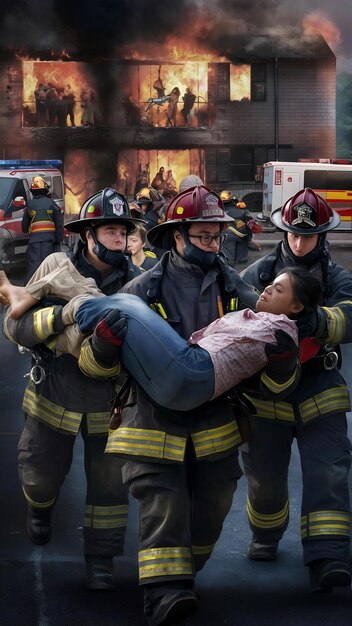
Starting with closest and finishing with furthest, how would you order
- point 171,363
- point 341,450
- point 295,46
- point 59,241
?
1. point 171,363
2. point 341,450
3. point 59,241
4. point 295,46

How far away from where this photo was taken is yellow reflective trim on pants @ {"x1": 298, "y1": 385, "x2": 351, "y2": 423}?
5250mm

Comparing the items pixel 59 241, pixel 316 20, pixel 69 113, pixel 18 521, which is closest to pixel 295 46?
pixel 316 20

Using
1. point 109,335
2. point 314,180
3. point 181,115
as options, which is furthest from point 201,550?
point 181,115

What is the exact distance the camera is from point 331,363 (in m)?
5.33

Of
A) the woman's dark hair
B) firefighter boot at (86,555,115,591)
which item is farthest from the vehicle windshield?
the woman's dark hair

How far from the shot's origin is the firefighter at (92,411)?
5.20m

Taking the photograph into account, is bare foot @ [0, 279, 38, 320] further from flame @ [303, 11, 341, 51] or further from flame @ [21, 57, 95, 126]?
flame @ [303, 11, 341, 51]

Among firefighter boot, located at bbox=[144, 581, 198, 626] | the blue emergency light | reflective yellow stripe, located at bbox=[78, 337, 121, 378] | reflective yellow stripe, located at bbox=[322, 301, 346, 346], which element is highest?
the blue emergency light

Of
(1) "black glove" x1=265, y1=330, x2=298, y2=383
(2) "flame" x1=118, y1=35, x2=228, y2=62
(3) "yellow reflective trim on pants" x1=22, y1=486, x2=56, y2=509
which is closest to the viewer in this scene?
(1) "black glove" x1=265, y1=330, x2=298, y2=383

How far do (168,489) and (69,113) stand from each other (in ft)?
132

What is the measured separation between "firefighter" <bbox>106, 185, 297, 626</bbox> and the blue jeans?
0.58 feet

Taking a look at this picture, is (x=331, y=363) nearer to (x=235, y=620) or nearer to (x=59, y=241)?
(x=235, y=620)

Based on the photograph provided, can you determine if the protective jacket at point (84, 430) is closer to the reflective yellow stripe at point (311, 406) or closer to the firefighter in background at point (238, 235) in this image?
the reflective yellow stripe at point (311, 406)

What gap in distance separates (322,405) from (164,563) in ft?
4.21
